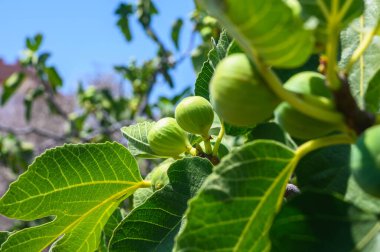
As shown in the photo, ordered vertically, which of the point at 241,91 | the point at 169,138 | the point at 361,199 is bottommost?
the point at 361,199

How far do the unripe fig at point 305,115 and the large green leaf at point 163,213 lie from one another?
414 millimetres

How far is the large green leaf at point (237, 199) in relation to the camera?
2.81ft

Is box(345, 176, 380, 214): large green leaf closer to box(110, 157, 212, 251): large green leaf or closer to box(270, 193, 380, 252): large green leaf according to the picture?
box(270, 193, 380, 252): large green leaf

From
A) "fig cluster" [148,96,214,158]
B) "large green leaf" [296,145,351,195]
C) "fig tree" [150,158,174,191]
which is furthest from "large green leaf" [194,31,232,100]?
"large green leaf" [296,145,351,195]

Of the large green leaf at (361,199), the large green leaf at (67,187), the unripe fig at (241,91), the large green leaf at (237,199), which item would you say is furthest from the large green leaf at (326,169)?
the large green leaf at (67,187)

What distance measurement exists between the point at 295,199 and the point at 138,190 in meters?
0.72

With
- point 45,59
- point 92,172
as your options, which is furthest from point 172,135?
point 45,59

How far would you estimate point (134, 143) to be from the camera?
5.22 feet

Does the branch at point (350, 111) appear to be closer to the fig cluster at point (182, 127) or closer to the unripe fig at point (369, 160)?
the unripe fig at point (369, 160)

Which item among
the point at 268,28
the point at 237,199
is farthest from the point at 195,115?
the point at 268,28

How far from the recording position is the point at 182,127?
4.34ft

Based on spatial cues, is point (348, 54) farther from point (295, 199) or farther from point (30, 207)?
point (30, 207)

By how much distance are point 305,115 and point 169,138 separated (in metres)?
0.59

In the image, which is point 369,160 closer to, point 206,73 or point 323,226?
point 323,226
